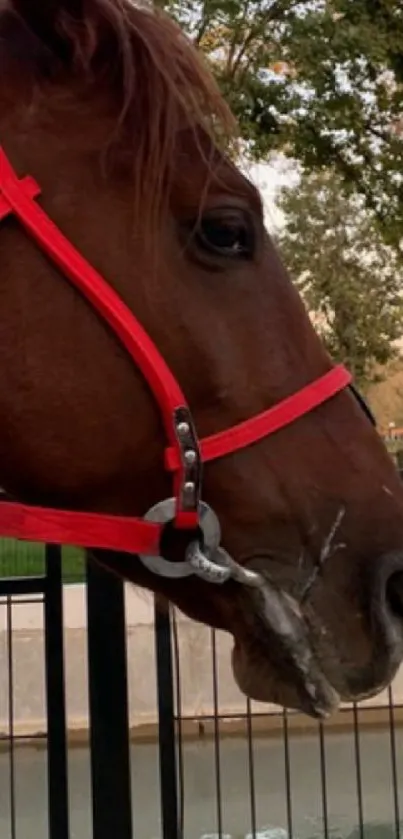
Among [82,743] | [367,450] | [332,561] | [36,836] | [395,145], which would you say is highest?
[395,145]

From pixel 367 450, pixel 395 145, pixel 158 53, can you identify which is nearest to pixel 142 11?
pixel 158 53

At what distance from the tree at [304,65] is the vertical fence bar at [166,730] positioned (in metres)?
4.39

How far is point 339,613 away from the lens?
160 centimetres

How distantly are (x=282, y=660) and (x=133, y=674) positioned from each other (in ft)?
12.9

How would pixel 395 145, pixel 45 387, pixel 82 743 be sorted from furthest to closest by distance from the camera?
1. pixel 395 145
2. pixel 82 743
3. pixel 45 387

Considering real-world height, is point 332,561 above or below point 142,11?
below

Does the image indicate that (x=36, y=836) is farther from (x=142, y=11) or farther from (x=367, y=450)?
(x=142, y=11)

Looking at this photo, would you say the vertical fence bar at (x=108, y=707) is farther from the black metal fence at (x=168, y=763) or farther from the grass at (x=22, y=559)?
the grass at (x=22, y=559)

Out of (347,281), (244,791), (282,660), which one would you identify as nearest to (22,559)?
(244,791)

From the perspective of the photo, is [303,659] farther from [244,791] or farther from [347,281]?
[347,281]

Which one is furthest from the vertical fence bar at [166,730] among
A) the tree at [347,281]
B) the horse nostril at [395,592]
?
the tree at [347,281]

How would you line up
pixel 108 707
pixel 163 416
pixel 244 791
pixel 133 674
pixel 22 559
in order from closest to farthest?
pixel 163 416, pixel 108 707, pixel 244 791, pixel 133 674, pixel 22 559

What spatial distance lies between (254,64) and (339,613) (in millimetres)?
6243

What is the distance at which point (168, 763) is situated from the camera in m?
2.87
